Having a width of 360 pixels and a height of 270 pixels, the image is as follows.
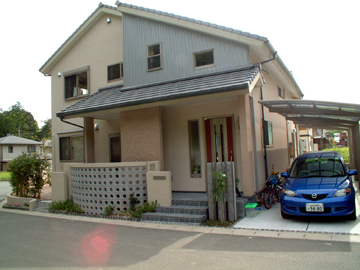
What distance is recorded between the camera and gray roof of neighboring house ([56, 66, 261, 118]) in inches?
304

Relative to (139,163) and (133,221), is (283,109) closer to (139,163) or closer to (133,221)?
(139,163)

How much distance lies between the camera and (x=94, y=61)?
13102mm

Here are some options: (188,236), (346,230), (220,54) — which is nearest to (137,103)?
(220,54)

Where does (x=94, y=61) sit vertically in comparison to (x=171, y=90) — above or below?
above

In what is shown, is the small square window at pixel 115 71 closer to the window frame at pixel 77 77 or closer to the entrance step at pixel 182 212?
the window frame at pixel 77 77

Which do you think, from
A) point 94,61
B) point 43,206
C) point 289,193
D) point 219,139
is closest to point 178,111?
point 219,139

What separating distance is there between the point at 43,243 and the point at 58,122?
8.88 m

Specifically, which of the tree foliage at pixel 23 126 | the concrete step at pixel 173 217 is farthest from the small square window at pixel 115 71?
the tree foliage at pixel 23 126

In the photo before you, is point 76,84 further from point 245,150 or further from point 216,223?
point 216,223

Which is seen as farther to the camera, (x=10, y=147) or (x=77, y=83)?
(x=10, y=147)

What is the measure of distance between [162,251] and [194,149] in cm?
464

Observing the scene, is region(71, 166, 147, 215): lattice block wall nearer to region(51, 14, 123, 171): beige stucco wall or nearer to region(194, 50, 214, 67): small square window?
region(51, 14, 123, 171): beige stucco wall

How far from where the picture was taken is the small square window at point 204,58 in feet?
31.1

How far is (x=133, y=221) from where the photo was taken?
7.89 metres
